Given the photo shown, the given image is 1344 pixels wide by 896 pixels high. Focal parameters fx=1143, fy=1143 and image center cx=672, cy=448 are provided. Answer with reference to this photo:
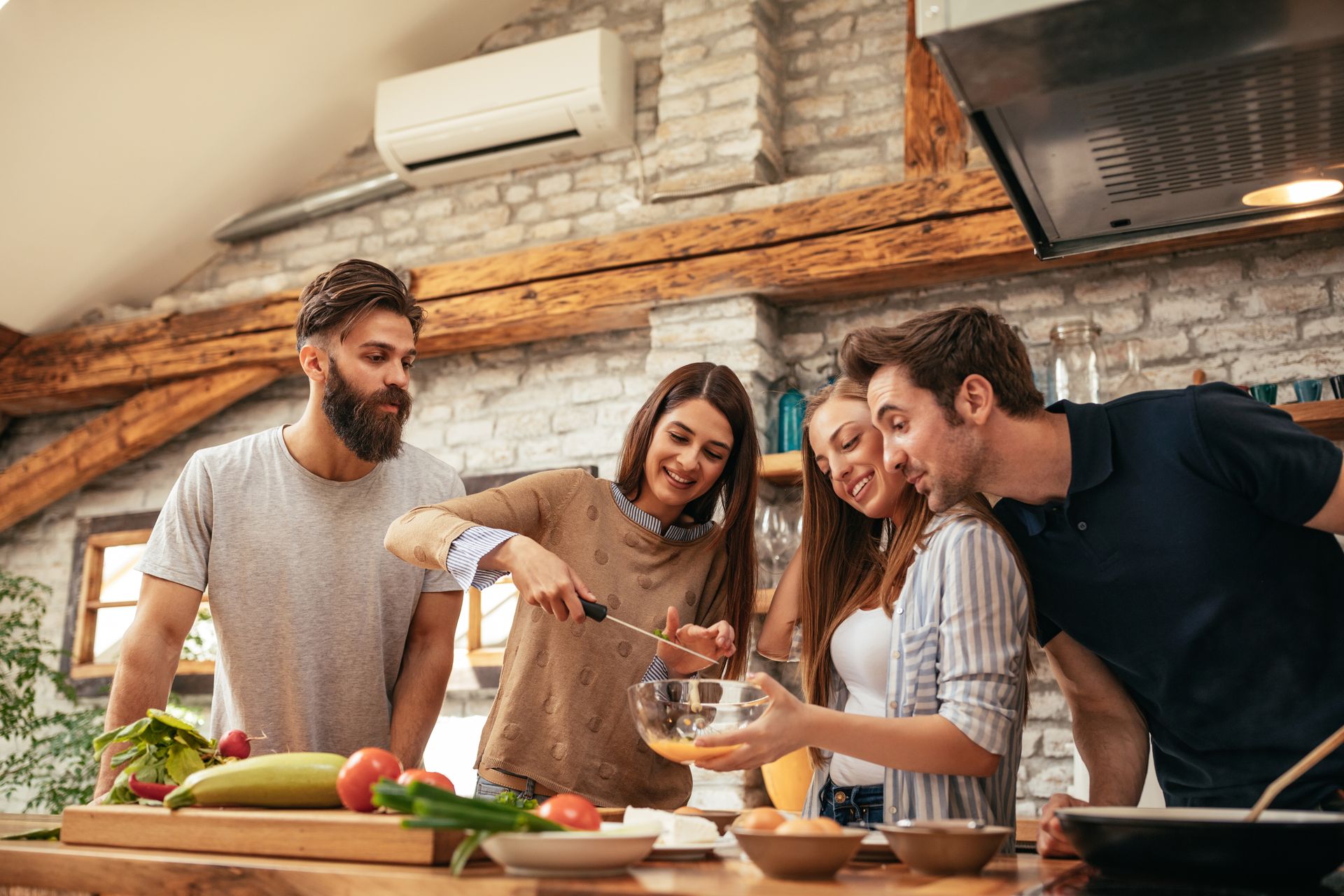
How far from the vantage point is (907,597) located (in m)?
1.76

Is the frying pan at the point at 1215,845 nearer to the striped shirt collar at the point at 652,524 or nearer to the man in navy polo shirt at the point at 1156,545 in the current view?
the man in navy polo shirt at the point at 1156,545

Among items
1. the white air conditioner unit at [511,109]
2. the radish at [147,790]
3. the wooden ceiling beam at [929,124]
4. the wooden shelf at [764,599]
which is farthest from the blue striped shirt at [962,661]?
the white air conditioner unit at [511,109]

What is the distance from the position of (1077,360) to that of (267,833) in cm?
294

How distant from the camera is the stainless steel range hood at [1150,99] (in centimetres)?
127

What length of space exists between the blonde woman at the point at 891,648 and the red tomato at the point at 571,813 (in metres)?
0.18

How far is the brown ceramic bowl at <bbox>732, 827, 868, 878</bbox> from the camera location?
1.18 metres

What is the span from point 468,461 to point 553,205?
1.16 metres

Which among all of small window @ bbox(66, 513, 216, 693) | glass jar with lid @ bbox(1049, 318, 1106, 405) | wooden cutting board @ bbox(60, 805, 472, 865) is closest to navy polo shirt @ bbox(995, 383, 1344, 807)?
wooden cutting board @ bbox(60, 805, 472, 865)

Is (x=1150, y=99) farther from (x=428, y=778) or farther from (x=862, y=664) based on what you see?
(x=428, y=778)

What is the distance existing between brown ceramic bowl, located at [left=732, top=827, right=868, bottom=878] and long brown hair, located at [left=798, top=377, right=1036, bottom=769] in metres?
0.75

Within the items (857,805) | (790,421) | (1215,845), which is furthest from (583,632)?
(790,421)

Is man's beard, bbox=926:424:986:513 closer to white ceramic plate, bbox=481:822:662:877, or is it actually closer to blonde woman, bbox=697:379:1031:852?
blonde woman, bbox=697:379:1031:852

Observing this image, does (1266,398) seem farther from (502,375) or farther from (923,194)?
(502,375)

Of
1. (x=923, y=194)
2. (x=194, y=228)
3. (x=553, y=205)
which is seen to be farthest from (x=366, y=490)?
(x=194, y=228)
